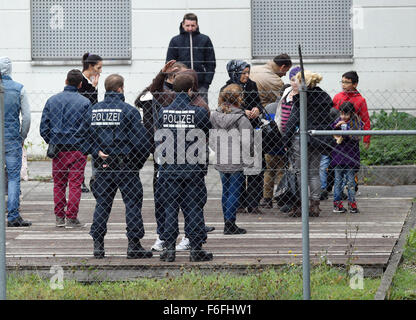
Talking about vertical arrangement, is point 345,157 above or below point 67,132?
below

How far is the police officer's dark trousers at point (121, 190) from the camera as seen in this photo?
9.58 meters

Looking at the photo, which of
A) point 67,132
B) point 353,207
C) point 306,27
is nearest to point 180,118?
point 67,132

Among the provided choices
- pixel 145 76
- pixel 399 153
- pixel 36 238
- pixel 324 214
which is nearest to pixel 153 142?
pixel 36 238

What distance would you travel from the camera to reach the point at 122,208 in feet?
43.8

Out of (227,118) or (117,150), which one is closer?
(117,150)

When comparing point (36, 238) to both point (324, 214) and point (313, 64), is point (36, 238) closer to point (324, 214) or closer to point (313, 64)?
point (324, 214)

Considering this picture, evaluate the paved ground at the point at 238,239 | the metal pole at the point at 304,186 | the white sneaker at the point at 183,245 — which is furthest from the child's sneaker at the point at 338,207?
the metal pole at the point at 304,186

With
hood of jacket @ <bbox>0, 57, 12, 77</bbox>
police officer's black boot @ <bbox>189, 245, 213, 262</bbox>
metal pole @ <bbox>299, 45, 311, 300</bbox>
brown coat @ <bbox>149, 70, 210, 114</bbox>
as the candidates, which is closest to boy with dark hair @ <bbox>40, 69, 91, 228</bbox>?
hood of jacket @ <bbox>0, 57, 12, 77</bbox>

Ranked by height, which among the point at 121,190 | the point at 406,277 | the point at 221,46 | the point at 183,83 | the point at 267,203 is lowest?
the point at 406,277

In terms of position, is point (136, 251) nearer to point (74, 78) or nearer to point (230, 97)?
point (230, 97)

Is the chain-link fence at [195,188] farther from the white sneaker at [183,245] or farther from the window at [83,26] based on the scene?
the window at [83,26]

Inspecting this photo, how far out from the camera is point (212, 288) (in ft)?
27.8

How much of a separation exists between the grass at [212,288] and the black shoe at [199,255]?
361 millimetres

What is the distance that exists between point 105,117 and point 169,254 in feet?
4.95
